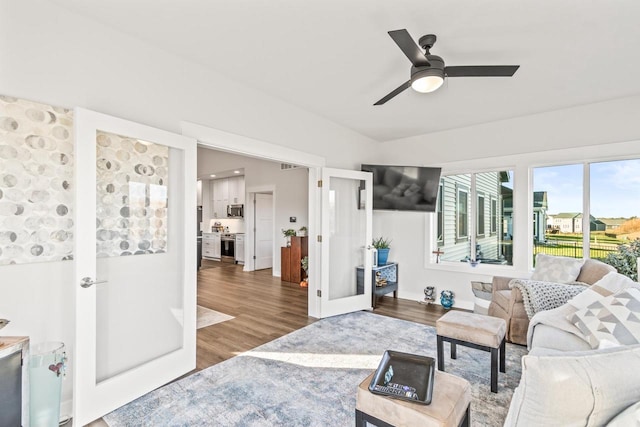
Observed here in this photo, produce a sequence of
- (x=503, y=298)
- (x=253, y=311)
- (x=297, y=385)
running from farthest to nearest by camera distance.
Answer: (x=253, y=311), (x=503, y=298), (x=297, y=385)

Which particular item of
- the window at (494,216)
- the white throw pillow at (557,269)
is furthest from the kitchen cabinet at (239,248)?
the white throw pillow at (557,269)

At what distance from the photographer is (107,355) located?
221 cm

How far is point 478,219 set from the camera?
15.5ft

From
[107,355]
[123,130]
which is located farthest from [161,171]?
[107,355]

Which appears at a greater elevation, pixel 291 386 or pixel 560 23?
pixel 560 23

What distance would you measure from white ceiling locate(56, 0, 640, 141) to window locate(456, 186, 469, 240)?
5.44 ft

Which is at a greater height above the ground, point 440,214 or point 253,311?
point 440,214

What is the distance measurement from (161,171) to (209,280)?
4.38 m

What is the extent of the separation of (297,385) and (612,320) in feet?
7.31

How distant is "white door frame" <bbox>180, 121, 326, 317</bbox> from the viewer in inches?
111

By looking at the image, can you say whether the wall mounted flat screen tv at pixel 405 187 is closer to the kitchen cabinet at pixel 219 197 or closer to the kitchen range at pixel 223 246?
the kitchen range at pixel 223 246

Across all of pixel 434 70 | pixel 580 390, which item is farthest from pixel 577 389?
pixel 434 70

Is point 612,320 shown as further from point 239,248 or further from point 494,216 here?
point 239,248

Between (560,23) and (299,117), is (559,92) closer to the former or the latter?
(560,23)
